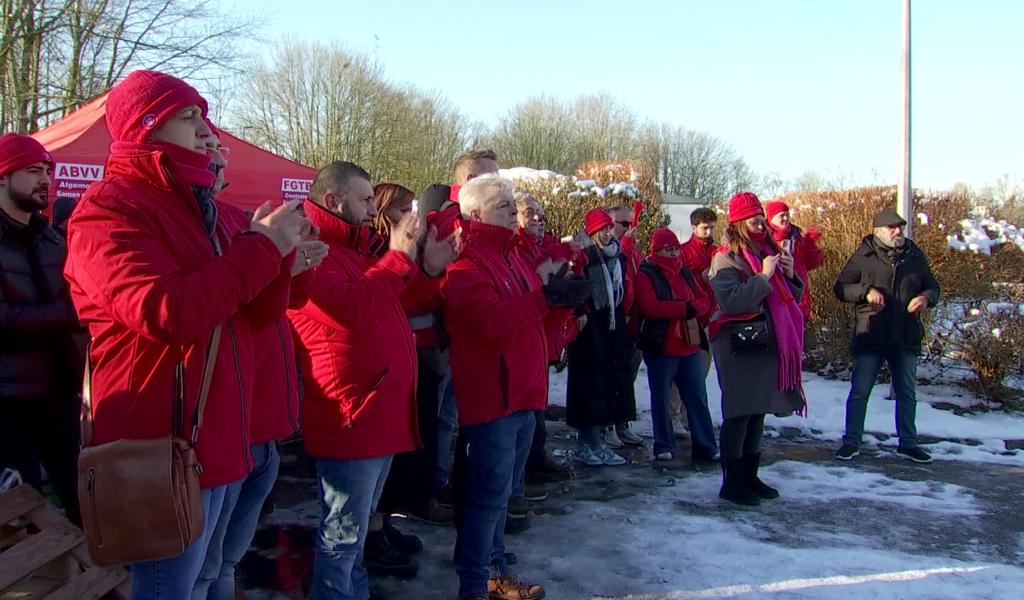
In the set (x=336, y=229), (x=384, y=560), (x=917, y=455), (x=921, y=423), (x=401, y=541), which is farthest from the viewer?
(x=921, y=423)

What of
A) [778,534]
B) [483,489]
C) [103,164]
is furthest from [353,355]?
[103,164]

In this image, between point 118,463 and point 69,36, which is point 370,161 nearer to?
point 69,36

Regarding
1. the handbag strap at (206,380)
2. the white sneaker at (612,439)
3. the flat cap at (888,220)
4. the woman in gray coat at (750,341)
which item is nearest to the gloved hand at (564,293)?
the handbag strap at (206,380)

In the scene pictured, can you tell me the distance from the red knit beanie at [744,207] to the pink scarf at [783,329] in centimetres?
23

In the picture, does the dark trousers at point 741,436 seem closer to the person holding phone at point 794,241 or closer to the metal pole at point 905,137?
the person holding phone at point 794,241

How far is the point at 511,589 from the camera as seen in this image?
12.0 feet

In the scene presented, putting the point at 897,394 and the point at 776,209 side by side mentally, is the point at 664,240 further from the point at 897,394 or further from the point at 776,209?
the point at 897,394

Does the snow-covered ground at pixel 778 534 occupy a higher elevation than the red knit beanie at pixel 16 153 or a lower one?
lower

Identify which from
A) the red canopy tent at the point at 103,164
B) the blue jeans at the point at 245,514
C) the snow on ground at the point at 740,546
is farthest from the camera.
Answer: the red canopy tent at the point at 103,164

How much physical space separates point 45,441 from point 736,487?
3.76m

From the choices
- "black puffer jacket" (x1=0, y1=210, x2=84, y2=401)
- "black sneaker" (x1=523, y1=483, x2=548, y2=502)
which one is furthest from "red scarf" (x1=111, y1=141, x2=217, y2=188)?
"black sneaker" (x1=523, y1=483, x2=548, y2=502)

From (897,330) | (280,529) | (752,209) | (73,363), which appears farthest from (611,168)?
(73,363)

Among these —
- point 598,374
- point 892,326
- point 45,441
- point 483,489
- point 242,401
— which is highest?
point 892,326

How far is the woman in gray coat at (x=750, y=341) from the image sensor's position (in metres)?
5.00
